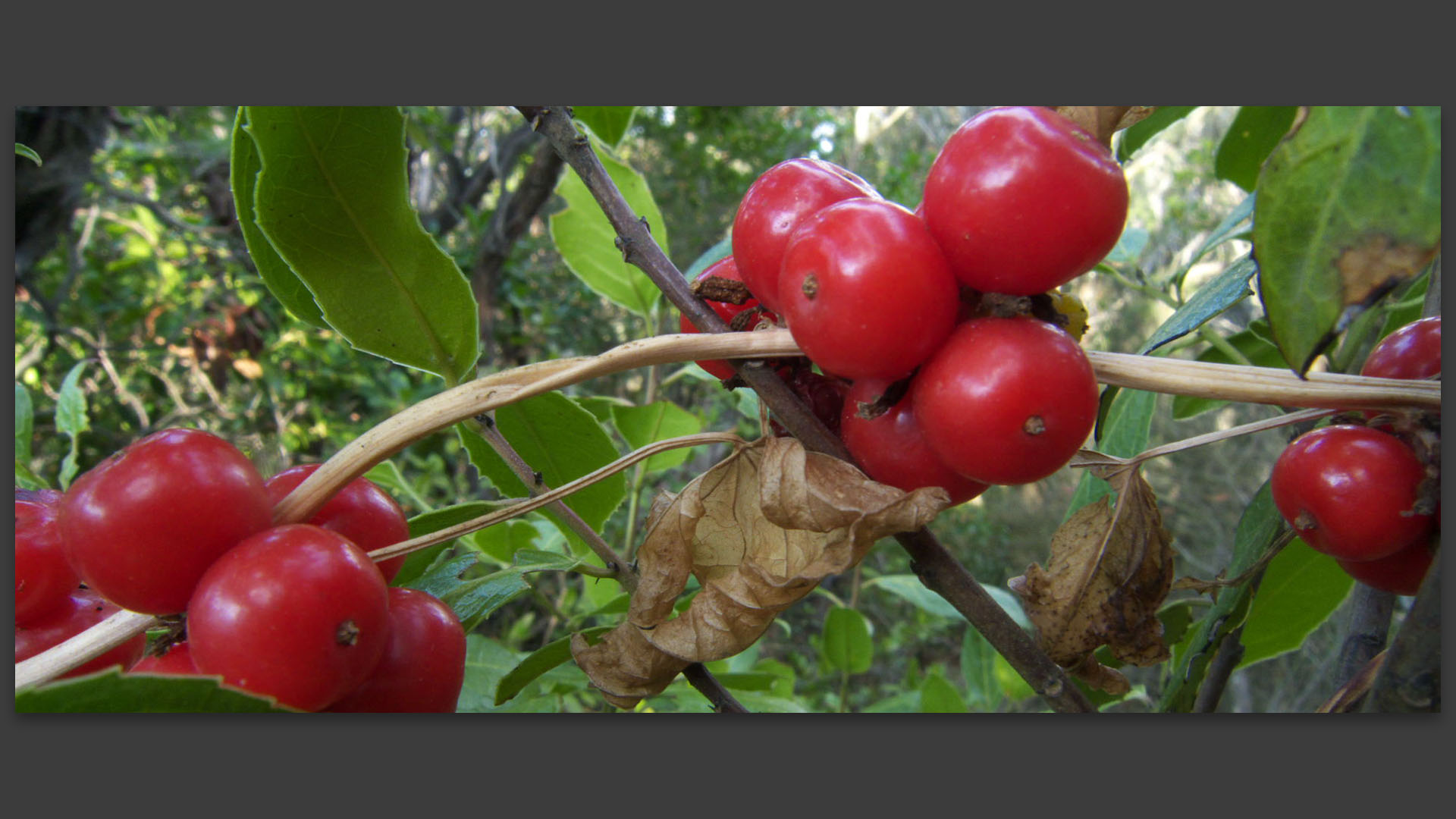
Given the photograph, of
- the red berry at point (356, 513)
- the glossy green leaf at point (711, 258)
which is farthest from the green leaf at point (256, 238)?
the glossy green leaf at point (711, 258)

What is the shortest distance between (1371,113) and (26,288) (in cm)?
222

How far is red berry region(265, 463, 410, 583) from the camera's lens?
50 centimetres

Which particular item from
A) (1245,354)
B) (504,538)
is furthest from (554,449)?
(1245,354)

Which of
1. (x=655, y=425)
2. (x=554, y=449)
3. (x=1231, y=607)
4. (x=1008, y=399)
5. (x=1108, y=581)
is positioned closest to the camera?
(x=1008, y=399)

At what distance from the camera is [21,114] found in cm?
A: 155

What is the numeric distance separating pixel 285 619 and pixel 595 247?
609mm

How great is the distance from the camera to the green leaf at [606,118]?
0.81 meters

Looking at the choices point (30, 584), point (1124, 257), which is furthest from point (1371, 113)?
point (30, 584)

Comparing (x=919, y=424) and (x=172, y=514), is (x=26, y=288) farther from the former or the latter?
(x=919, y=424)

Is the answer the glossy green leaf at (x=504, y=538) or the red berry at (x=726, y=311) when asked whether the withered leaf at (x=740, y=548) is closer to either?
the red berry at (x=726, y=311)

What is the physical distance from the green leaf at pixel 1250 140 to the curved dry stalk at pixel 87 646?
88 cm

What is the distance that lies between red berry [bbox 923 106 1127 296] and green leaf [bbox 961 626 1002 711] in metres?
0.98

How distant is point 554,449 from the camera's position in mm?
747

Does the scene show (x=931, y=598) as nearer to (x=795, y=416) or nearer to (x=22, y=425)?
(x=795, y=416)
